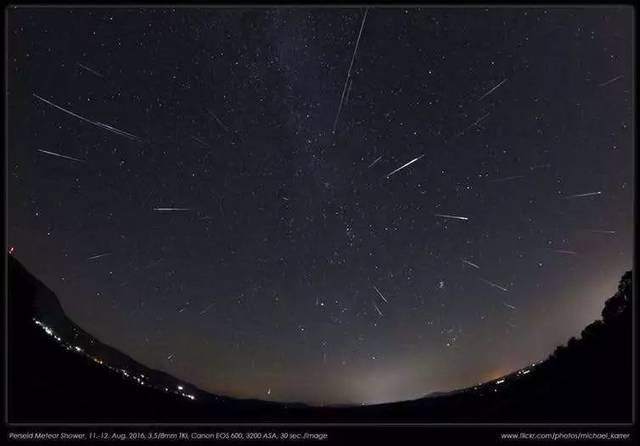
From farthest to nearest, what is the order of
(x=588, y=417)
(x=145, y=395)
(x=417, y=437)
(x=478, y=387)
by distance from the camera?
1. (x=478, y=387)
2. (x=145, y=395)
3. (x=588, y=417)
4. (x=417, y=437)

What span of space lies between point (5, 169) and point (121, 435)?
4.08 m

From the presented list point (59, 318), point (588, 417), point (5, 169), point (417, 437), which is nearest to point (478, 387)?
point (588, 417)

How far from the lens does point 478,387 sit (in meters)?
23.2

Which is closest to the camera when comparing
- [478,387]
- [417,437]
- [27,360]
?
[417,437]

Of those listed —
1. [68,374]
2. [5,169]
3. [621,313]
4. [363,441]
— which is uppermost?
[5,169]

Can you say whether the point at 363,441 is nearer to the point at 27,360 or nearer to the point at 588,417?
the point at 588,417

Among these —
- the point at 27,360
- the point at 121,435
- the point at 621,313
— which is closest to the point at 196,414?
the point at 27,360

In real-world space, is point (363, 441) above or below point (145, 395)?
above

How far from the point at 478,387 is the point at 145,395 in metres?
19.8

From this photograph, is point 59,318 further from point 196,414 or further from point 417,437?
point 417,437

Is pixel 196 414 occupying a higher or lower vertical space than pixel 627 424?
lower

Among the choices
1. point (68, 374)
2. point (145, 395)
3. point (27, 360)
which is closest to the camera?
point (27, 360)

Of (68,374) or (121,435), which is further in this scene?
(68,374)

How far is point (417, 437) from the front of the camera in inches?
256
